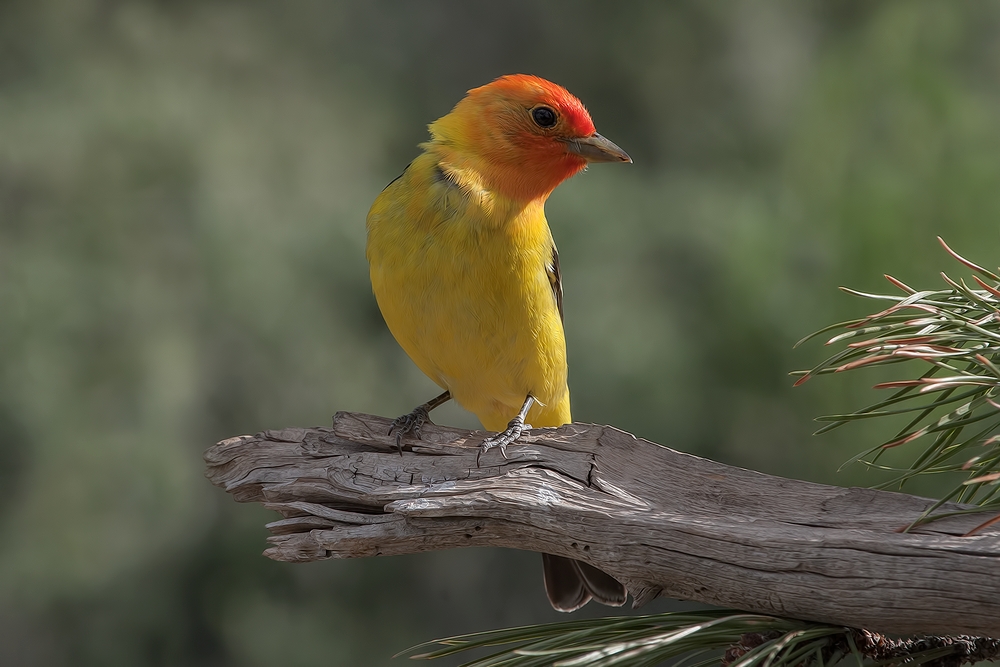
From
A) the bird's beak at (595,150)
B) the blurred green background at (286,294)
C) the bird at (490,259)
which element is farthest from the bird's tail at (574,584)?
the blurred green background at (286,294)

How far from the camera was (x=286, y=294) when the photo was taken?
5.10m

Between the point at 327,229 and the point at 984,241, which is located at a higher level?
the point at 327,229

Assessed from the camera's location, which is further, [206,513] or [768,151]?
[768,151]

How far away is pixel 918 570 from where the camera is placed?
1533 millimetres

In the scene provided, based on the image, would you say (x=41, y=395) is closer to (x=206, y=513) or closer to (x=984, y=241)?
(x=206, y=513)

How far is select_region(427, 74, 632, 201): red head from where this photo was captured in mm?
3184

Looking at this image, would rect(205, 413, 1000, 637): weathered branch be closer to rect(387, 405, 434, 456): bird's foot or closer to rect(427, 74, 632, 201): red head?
rect(387, 405, 434, 456): bird's foot

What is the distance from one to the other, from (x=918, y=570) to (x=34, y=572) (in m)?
4.66

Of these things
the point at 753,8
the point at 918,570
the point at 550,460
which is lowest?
the point at 918,570

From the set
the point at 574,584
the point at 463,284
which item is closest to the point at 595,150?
the point at 463,284

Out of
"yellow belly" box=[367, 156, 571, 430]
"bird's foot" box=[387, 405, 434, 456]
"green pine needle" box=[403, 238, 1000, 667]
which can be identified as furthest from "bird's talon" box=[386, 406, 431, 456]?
"green pine needle" box=[403, 238, 1000, 667]

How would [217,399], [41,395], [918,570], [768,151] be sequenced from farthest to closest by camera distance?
[768,151] < [217,399] < [41,395] < [918,570]

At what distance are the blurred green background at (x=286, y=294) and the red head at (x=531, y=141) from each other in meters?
1.99

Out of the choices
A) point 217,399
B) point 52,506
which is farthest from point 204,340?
point 52,506
